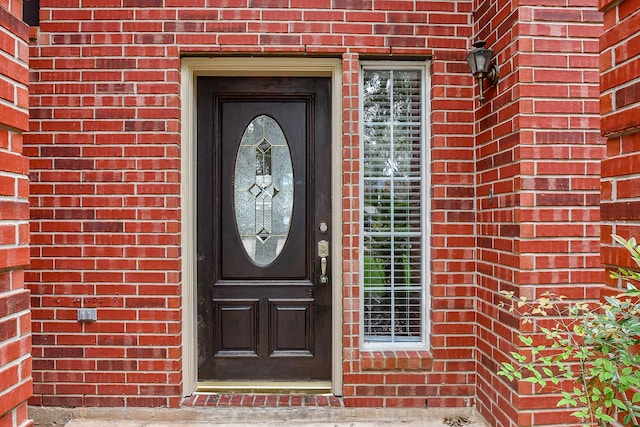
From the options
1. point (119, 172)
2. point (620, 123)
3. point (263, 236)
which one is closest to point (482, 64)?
point (620, 123)

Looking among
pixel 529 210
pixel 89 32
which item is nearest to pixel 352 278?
pixel 529 210

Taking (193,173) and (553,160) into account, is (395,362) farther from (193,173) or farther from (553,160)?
(193,173)

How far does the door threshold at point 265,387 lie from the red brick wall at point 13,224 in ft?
5.17

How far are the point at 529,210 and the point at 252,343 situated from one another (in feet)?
Result: 6.36

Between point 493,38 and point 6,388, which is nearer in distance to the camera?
point 6,388

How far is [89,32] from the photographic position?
107 inches

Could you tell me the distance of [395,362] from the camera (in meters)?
2.71

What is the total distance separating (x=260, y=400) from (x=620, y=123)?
2.47 metres

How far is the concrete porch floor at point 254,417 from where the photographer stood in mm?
2676

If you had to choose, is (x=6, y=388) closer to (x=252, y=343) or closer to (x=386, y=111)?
Result: (x=252, y=343)

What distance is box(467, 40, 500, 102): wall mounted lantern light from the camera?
249 cm

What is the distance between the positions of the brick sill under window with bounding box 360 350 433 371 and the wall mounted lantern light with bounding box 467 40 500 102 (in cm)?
175

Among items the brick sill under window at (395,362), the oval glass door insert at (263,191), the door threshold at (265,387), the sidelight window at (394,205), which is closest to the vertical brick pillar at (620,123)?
the sidelight window at (394,205)

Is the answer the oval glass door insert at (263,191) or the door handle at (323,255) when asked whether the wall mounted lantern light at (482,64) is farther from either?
the door handle at (323,255)
